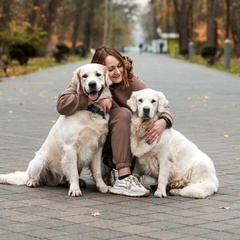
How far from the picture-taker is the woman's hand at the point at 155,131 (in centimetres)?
668

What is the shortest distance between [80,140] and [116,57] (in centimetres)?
89

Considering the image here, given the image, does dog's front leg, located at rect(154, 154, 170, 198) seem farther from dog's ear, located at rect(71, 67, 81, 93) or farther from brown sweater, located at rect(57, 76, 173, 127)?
dog's ear, located at rect(71, 67, 81, 93)

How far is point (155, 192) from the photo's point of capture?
6785 mm

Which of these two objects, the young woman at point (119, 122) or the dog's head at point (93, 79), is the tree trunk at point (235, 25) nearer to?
the young woman at point (119, 122)

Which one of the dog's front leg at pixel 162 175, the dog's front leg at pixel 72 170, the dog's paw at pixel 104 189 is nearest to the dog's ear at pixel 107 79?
the dog's front leg at pixel 72 170

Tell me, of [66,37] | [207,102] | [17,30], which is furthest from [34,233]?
[66,37]

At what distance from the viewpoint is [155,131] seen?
21.9ft

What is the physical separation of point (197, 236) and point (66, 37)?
96062 millimetres

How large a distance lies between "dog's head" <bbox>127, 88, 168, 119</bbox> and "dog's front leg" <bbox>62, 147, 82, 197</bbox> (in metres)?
0.69

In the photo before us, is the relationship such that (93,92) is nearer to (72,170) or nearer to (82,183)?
→ (72,170)

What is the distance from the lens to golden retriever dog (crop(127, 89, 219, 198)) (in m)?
6.69

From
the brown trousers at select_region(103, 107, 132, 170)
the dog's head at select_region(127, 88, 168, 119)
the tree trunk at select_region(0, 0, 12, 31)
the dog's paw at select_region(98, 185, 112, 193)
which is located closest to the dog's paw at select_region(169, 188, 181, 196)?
the brown trousers at select_region(103, 107, 132, 170)

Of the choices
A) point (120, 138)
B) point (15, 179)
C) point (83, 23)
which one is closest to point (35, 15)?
point (83, 23)

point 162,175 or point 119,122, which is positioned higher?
point 119,122
